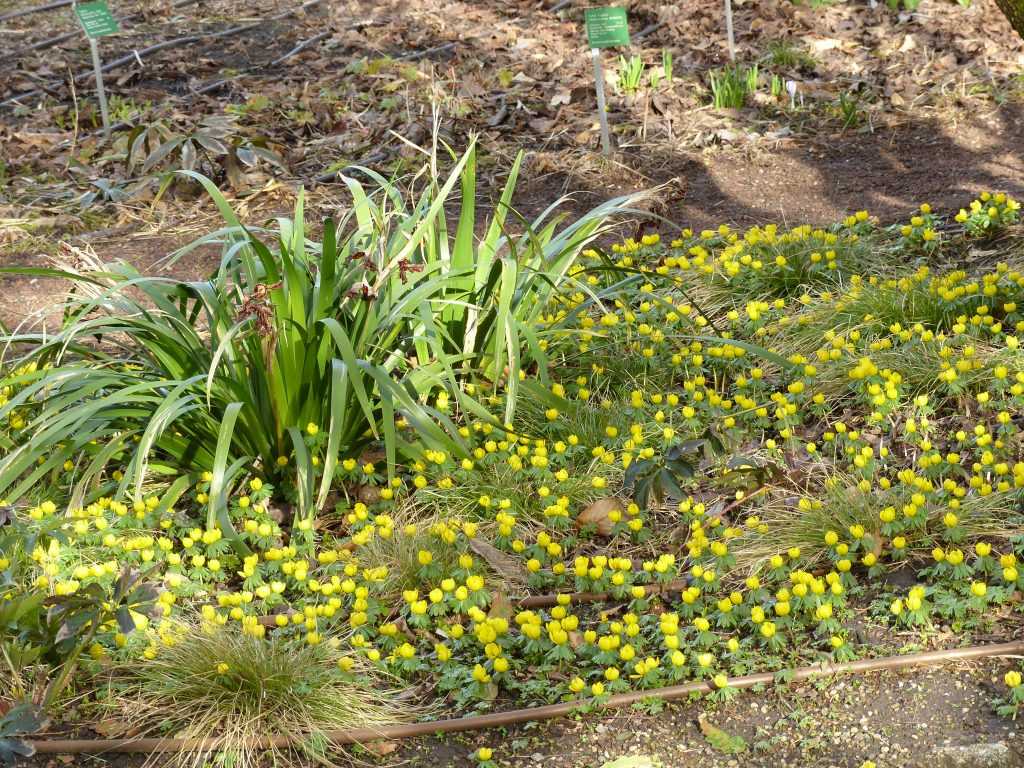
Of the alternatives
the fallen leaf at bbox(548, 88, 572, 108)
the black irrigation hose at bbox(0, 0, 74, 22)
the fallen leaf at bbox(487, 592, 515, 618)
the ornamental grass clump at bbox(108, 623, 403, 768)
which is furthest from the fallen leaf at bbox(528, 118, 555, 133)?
the black irrigation hose at bbox(0, 0, 74, 22)

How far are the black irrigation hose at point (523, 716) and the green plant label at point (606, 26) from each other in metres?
3.78

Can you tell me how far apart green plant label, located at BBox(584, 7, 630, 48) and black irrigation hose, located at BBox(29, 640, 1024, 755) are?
3777 millimetres

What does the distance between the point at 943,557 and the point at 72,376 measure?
2.52m

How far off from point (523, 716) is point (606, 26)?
395cm

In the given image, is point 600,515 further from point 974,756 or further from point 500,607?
point 974,756

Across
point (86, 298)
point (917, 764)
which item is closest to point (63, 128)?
point (86, 298)

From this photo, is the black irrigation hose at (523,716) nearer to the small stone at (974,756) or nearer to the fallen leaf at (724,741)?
the fallen leaf at (724,741)

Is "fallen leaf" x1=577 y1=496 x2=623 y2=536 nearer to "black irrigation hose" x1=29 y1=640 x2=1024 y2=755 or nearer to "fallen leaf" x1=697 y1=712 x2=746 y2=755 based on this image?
"black irrigation hose" x1=29 y1=640 x2=1024 y2=755

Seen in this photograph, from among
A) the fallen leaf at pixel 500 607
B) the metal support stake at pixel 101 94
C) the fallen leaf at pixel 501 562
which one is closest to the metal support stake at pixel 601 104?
the metal support stake at pixel 101 94

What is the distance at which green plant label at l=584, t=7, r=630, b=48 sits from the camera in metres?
5.55

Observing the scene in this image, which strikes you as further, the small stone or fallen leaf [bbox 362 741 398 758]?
fallen leaf [bbox 362 741 398 758]

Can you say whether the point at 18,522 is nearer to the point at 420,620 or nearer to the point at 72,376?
the point at 72,376

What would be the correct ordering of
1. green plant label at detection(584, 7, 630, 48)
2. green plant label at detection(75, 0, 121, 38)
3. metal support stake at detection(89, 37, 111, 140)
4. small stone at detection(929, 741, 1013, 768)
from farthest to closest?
1. metal support stake at detection(89, 37, 111, 140)
2. green plant label at detection(75, 0, 121, 38)
3. green plant label at detection(584, 7, 630, 48)
4. small stone at detection(929, 741, 1013, 768)

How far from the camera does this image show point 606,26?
5.57 metres
